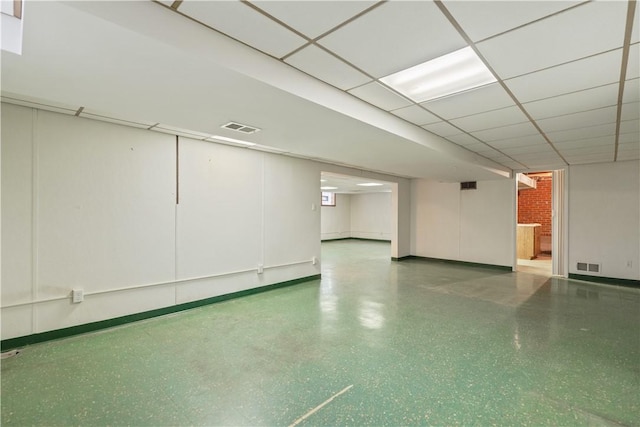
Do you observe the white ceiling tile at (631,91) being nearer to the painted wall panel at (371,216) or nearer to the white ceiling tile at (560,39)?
the white ceiling tile at (560,39)

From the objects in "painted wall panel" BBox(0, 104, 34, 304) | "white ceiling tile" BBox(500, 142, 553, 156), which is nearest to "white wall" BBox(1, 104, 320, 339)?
"painted wall panel" BBox(0, 104, 34, 304)

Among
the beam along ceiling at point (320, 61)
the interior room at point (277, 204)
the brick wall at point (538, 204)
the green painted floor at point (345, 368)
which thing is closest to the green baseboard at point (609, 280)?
the interior room at point (277, 204)

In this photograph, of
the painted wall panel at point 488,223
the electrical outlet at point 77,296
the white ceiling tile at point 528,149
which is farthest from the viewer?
the painted wall panel at point 488,223

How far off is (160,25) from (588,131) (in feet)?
15.3

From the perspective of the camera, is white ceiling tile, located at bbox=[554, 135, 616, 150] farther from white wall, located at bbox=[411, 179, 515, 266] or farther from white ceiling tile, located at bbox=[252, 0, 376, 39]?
white ceiling tile, located at bbox=[252, 0, 376, 39]

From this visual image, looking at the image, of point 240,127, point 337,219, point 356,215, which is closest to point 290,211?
point 240,127

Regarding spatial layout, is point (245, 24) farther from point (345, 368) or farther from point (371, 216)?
point (371, 216)

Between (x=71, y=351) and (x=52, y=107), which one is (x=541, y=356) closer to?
(x=71, y=351)

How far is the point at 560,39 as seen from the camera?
1.72m

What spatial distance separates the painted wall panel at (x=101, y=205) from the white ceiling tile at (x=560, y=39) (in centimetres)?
372

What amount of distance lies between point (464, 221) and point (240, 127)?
21.6 feet

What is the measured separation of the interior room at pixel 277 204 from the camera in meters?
1.64

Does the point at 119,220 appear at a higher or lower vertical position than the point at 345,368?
higher

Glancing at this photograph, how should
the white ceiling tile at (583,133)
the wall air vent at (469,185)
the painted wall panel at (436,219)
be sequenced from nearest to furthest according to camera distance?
the white ceiling tile at (583,133) → the wall air vent at (469,185) → the painted wall panel at (436,219)
